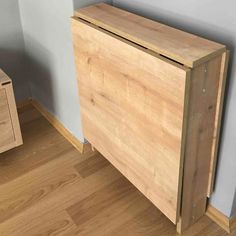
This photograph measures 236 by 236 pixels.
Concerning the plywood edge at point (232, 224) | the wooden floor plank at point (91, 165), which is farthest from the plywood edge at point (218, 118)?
the wooden floor plank at point (91, 165)

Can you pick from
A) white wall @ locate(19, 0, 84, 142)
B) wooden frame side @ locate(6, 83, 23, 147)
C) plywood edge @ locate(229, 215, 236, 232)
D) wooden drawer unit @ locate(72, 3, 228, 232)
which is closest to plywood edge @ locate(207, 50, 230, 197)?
wooden drawer unit @ locate(72, 3, 228, 232)

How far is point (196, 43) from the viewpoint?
1.03 meters

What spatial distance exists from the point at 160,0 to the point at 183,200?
708 millimetres

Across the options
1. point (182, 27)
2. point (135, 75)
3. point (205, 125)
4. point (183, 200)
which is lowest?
point (183, 200)

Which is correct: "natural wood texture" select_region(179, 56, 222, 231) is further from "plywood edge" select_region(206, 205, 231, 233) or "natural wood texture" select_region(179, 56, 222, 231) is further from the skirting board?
the skirting board

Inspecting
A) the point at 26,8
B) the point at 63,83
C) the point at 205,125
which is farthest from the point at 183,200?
the point at 26,8

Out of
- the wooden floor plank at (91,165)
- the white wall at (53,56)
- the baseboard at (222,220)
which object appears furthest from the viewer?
the wooden floor plank at (91,165)

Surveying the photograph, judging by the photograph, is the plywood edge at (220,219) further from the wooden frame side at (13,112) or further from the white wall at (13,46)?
the white wall at (13,46)

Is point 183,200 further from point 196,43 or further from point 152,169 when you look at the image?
point 196,43

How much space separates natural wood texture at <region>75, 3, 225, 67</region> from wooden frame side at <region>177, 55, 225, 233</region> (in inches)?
1.5

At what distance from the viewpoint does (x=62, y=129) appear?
6.05ft

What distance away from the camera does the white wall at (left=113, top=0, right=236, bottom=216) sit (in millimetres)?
1036

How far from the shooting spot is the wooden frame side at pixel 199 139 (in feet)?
3.28

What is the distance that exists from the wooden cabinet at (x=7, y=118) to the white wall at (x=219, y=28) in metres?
0.61
